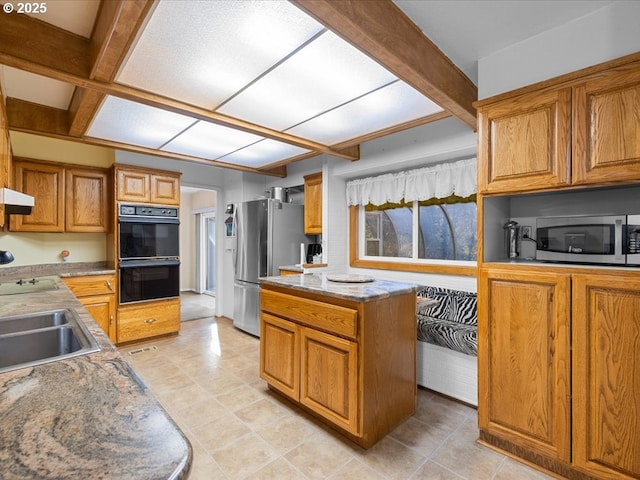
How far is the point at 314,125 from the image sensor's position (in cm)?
273

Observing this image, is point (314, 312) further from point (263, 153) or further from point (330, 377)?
point (263, 153)

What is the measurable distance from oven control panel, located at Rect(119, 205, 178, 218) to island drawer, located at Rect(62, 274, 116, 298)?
2.53ft

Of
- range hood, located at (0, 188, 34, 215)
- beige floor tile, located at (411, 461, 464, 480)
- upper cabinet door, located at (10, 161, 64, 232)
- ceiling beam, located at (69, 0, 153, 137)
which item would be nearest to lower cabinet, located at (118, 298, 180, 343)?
upper cabinet door, located at (10, 161, 64, 232)

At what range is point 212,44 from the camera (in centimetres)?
160

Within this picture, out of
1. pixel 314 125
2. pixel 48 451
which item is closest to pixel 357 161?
pixel 314 125

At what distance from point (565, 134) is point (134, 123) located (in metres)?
3.08

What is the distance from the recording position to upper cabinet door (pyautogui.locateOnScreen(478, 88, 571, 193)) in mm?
1703

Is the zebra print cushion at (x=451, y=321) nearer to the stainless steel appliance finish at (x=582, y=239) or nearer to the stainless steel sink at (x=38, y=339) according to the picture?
the stainless steel appliance finish at (x=582, y=239)

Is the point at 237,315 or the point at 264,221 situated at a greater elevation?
the point at 264,221

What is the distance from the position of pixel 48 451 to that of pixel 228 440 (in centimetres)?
170

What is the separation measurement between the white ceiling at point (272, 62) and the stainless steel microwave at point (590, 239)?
1.10m

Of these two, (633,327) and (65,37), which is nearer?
(633,327)

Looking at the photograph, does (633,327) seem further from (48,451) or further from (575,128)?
(48,451)

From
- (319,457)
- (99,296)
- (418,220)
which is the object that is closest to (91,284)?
(99,296)
